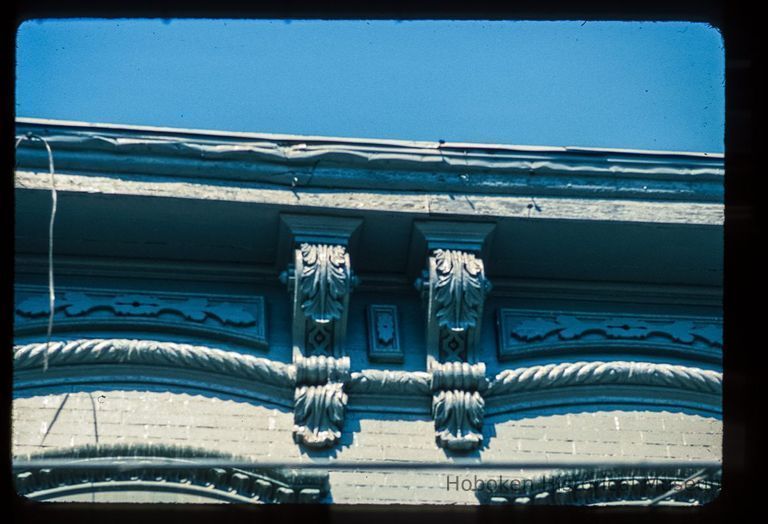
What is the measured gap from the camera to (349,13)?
20.0 ft

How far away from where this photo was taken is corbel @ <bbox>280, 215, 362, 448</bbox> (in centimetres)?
952

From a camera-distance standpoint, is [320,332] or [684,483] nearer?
[684,483]

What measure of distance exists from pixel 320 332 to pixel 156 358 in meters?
0.76

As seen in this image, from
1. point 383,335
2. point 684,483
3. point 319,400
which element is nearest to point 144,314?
point 319,400

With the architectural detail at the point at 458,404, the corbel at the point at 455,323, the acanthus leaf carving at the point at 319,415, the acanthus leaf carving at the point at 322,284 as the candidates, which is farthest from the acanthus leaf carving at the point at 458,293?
the acanthus leaf carving at the point at 319,415

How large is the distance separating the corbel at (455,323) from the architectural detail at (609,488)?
30 centimetres

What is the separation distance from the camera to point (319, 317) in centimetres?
967

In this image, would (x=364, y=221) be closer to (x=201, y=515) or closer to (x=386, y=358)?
(x=386, y=358)

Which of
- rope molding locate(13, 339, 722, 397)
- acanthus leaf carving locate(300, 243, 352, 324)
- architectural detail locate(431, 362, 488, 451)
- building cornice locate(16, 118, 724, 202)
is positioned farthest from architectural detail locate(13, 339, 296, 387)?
building cornice locate(16, 118, 724, 202)

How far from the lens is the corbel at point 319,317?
9523mm

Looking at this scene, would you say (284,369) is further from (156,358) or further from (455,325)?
(455,325)

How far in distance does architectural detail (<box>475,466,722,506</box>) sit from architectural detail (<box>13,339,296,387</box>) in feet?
3.66

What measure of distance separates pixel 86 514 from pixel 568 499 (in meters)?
3.77

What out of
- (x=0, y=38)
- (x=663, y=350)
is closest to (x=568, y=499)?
(x=663, y=350)
